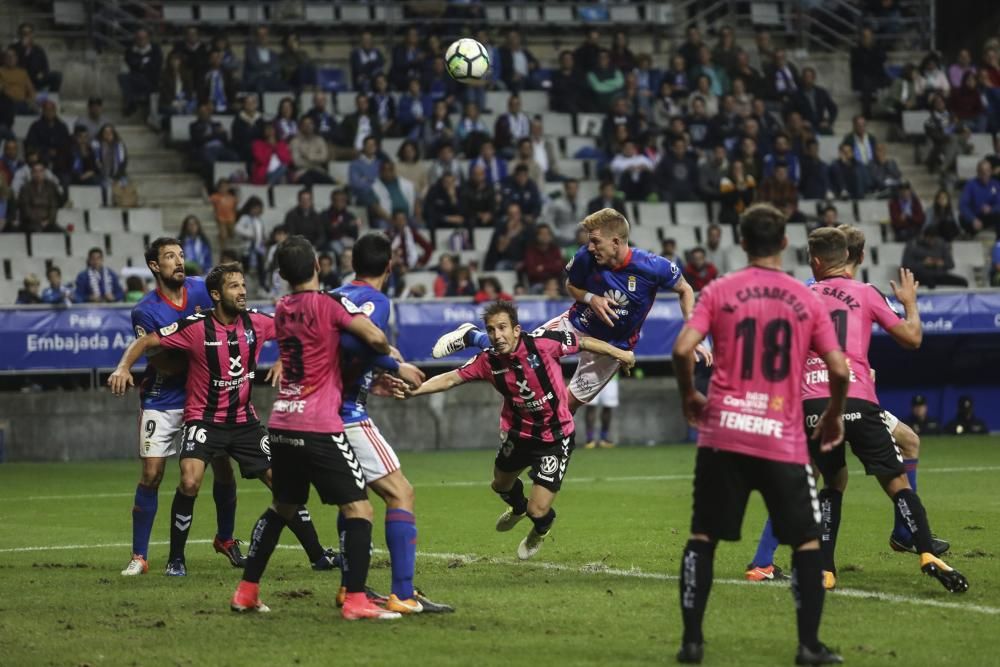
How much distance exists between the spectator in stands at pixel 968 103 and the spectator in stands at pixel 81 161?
Result: 1697cm

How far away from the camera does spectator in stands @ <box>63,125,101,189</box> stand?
83.5ft

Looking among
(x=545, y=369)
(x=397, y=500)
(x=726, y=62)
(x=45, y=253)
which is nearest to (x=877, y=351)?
(x=726, y=62)

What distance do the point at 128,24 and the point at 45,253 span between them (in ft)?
26.7

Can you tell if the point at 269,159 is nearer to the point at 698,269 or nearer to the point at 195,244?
the point at 195,244

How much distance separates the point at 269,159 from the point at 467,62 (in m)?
7.97

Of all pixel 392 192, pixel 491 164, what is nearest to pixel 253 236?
pixel 392 192

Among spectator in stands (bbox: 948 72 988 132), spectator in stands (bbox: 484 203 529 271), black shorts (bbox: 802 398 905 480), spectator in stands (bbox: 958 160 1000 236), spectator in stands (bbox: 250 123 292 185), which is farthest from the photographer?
spectator in stands (bbox: 948 72 988 132)

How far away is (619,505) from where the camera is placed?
50.5 feet

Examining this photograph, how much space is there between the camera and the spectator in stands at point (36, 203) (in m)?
23.9

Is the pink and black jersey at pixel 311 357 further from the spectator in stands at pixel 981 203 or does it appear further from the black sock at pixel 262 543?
the spectator in stands at pixel 981 203

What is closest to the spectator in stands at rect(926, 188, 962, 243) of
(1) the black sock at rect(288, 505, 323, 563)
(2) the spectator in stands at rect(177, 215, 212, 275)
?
(2) the spectator in stands at rect(177, 215, 212, 275)

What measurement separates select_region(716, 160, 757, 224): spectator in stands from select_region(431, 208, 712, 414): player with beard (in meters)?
14.5

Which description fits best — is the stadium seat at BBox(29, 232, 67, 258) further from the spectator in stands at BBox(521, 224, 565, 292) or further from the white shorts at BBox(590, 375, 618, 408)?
the white shorts at BBox(590, 375, 618, 408)

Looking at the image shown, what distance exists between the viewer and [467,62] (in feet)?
62.2
